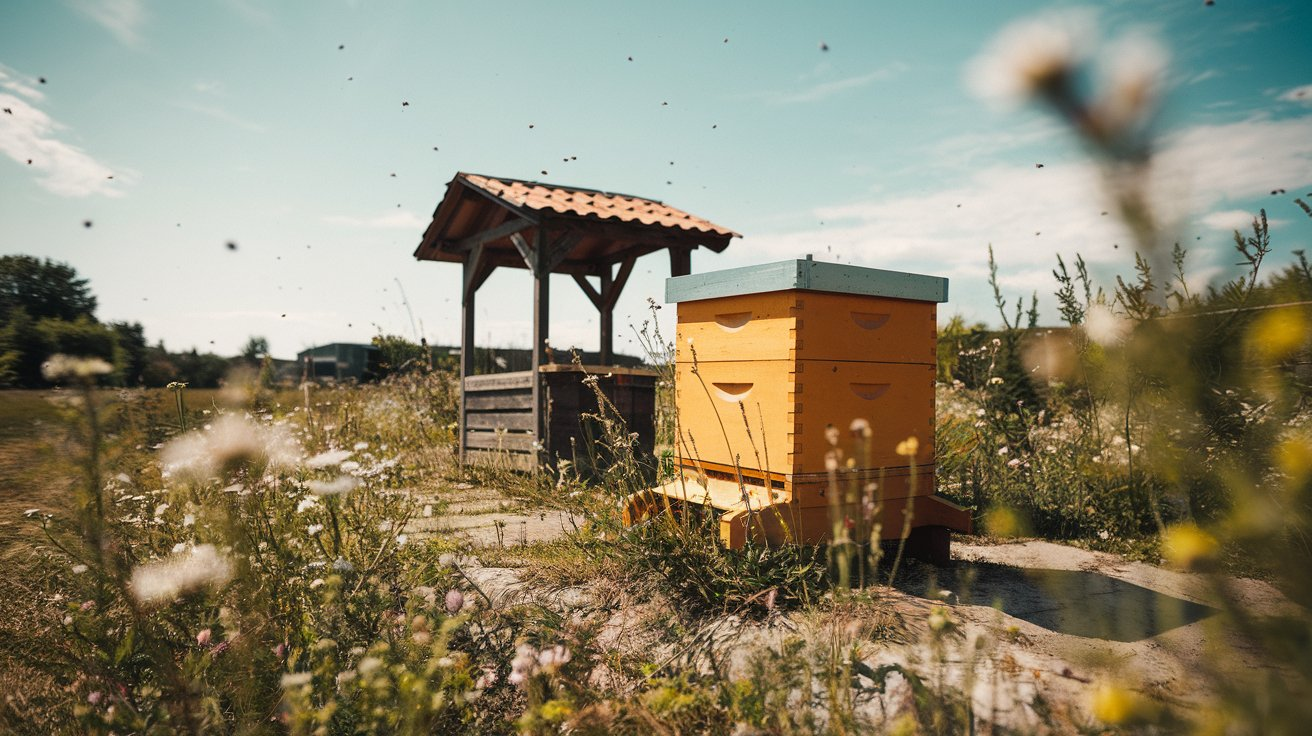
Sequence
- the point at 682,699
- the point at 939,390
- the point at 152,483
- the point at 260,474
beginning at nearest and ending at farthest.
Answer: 1. the point at 682,699
2. the point at 260,474
3. the point at 152,483
4. the point at 939,390

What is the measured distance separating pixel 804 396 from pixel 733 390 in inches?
18.8

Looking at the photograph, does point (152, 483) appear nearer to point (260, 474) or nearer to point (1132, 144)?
point (260, 474)

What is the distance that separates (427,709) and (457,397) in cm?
796

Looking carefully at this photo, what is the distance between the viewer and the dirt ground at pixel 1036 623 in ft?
6.61

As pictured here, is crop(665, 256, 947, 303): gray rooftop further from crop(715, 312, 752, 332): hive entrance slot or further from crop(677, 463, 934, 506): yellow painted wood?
crop(677, 463, 934, 506): yellow painted wood

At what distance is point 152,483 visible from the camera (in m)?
5.14

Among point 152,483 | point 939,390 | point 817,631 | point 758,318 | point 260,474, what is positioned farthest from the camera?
point 939,390

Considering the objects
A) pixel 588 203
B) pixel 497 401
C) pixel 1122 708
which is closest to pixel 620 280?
pixel 588 203

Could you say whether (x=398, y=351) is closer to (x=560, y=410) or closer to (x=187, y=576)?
(x=560, y=410)

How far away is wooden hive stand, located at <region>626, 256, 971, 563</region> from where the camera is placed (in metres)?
3.12

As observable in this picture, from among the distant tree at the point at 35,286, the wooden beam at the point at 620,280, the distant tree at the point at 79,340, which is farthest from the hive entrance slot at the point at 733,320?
the distant tree at the point at 35,286

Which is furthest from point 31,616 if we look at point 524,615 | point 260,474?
point 524,615

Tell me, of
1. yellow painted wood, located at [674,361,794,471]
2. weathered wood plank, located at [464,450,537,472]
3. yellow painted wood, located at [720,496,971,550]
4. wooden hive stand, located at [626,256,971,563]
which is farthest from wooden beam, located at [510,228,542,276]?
yellow painted wood, located at [720,496,971,550]

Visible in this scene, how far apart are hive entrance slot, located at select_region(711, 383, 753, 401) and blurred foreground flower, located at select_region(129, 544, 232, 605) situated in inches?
87.5
